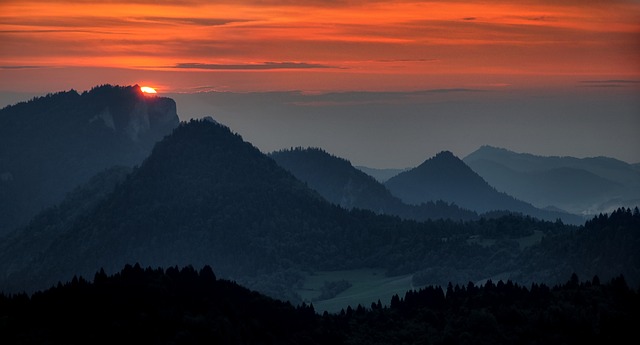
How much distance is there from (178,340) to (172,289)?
16638 mm

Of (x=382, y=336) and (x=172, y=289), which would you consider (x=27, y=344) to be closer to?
(x=172, y=289)

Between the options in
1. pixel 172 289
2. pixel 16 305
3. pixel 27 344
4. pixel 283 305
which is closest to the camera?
pixel 27 344

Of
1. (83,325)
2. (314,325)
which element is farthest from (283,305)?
(83,325)

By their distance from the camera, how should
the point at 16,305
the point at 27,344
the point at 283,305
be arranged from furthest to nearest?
1. the point at 283,305
2. the point at 16,305
3. the point at 27,344

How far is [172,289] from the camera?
186250 millimetres

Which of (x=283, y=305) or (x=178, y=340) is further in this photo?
(x=283, y=305)

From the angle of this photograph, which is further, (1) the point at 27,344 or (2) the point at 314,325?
(2) the point at 314,325

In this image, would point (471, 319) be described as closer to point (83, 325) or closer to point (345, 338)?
point (345, 338)

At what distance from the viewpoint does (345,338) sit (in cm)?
19338

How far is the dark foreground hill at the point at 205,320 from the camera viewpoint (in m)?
169

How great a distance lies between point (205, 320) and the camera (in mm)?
178625

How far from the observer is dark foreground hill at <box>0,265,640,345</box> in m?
169

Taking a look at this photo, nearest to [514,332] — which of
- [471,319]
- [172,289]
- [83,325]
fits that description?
[471,319]

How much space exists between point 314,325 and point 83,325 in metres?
33.7
